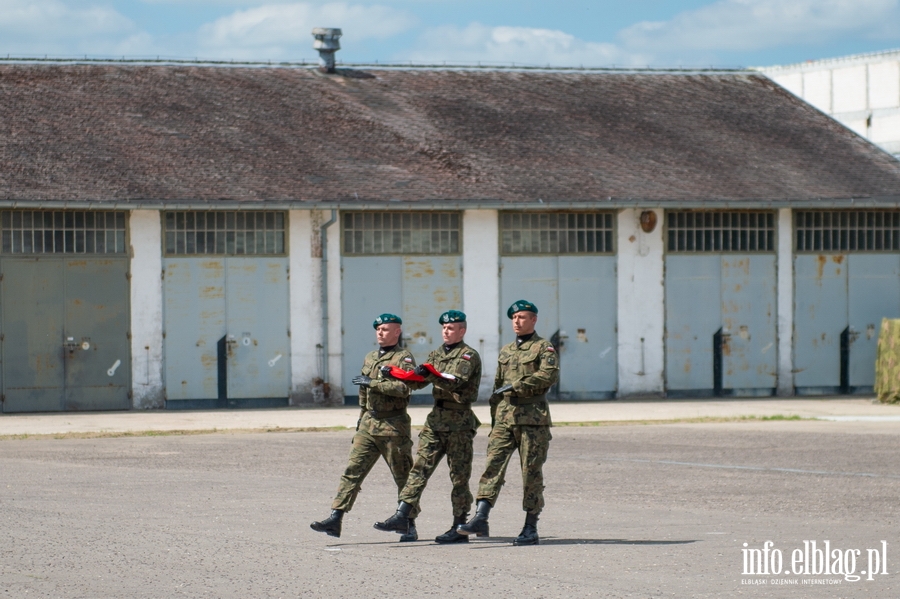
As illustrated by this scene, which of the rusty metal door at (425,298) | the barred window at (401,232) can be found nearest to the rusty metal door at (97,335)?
the barred window at (401,232)

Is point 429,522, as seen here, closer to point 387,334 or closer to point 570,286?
point 387,334

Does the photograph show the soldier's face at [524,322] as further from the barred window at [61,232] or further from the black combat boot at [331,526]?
the barred window at [61,232]

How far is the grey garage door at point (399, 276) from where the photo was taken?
78.9 ft

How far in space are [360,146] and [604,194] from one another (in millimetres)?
4531

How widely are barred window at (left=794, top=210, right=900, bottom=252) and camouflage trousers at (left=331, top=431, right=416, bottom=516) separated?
55.8 ft

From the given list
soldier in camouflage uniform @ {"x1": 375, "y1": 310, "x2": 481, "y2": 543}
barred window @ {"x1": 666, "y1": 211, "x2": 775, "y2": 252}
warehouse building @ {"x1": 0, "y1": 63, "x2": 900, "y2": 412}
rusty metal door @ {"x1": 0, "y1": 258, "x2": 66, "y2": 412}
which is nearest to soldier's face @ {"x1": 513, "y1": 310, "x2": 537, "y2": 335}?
soldier in camouflage uniform @ {"x1": 375, "y1": 310, "x2": 481, "y2": 543}

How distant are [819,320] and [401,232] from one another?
8.15 meters

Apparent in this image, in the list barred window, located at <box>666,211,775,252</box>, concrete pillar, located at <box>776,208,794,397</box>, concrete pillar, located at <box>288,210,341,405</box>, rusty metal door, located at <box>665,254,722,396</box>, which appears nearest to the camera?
concrete pillar, located at <box>288,210,341,405</box>

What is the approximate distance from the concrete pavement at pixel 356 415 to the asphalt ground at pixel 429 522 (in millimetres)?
2204

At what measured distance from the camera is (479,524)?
1025 centimetres

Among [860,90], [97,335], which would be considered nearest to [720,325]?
[860,90]

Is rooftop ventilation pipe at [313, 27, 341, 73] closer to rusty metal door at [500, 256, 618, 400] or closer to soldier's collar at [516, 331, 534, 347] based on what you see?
rusty metal door at [500, 256, 618, 400]

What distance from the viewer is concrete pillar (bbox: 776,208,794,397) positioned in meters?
25.9

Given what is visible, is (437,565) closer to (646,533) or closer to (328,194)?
(646,533)
